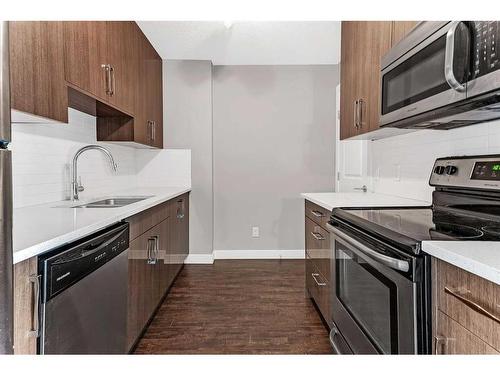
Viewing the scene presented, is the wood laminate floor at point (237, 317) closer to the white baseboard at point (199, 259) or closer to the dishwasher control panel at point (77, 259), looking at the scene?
the white baseboard at point (199, 259)

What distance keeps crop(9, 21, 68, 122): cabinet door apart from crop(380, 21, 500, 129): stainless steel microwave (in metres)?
1.52

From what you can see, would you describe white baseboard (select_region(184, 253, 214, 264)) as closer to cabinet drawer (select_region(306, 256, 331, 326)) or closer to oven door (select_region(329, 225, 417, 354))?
cabinet drawer (select_region(306, 256, 331, 326))

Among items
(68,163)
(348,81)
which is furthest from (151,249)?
(348,81)

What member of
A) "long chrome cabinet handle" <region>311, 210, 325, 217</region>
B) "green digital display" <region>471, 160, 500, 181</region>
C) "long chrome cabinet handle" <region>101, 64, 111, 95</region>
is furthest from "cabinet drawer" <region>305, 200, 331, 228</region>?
"long chrome cabinet handle" <region>101, 64, 111, 95</region>

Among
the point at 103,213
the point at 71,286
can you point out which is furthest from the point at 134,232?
the point at 71,286

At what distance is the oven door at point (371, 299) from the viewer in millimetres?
1146

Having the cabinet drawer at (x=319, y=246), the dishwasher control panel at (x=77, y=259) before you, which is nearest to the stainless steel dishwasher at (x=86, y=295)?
the dishwasher control panel at (x=77, y=259)

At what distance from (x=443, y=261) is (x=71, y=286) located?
45.7 inches

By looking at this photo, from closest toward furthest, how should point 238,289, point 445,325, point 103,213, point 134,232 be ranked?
point 445,325 → point 103,213 → point 134,232 → point 238,289

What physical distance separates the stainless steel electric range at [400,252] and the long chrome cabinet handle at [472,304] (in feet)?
0.39

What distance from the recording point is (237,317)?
2.75 meters

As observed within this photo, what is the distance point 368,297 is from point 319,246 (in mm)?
1073

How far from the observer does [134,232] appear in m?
2.10
